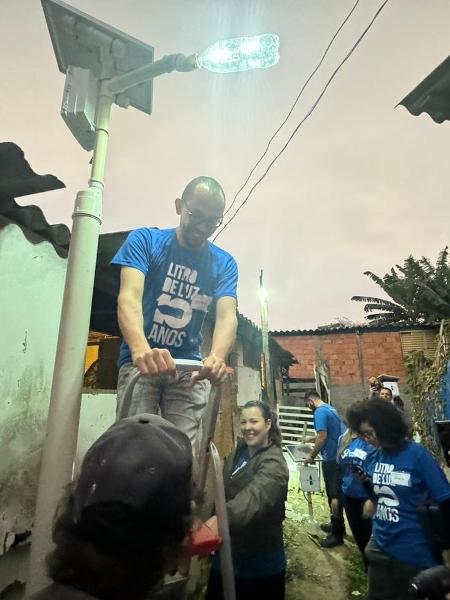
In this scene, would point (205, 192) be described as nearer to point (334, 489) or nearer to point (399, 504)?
point (399, 504)

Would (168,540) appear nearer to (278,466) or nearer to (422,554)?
(278,466)

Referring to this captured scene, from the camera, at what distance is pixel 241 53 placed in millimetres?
2260

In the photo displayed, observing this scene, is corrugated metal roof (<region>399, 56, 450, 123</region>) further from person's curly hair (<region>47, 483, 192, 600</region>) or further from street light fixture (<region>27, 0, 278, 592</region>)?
person's curly hair (<region>47, 483, 192, 600</region>)

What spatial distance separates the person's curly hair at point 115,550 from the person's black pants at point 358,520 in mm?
4936

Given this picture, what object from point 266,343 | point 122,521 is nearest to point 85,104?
point 122,521

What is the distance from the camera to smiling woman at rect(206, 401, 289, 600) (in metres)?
2.67

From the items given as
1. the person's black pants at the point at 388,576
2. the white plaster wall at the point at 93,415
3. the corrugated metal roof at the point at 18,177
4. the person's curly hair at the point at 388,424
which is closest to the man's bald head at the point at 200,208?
the corrugated metal roof at the point at 18,177

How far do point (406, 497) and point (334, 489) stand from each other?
4.01 m

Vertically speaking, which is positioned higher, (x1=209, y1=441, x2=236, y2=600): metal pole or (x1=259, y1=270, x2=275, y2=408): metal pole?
(x1=259, y1=270, x2=275, y2=408): metal pole

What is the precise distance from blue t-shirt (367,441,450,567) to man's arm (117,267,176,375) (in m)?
2.52

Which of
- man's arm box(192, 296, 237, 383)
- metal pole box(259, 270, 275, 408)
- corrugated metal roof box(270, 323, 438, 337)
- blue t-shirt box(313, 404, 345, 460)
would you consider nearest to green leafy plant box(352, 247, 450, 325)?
corrugated metal roof box(270, 323, 438, 337)

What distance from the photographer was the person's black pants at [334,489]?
6.22 m

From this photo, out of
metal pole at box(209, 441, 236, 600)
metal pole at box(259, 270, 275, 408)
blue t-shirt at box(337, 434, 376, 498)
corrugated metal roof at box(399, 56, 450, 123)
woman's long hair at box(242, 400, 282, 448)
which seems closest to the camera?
metal pole at box(209, 441, 236, 600)

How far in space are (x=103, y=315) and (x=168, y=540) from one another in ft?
16.2
